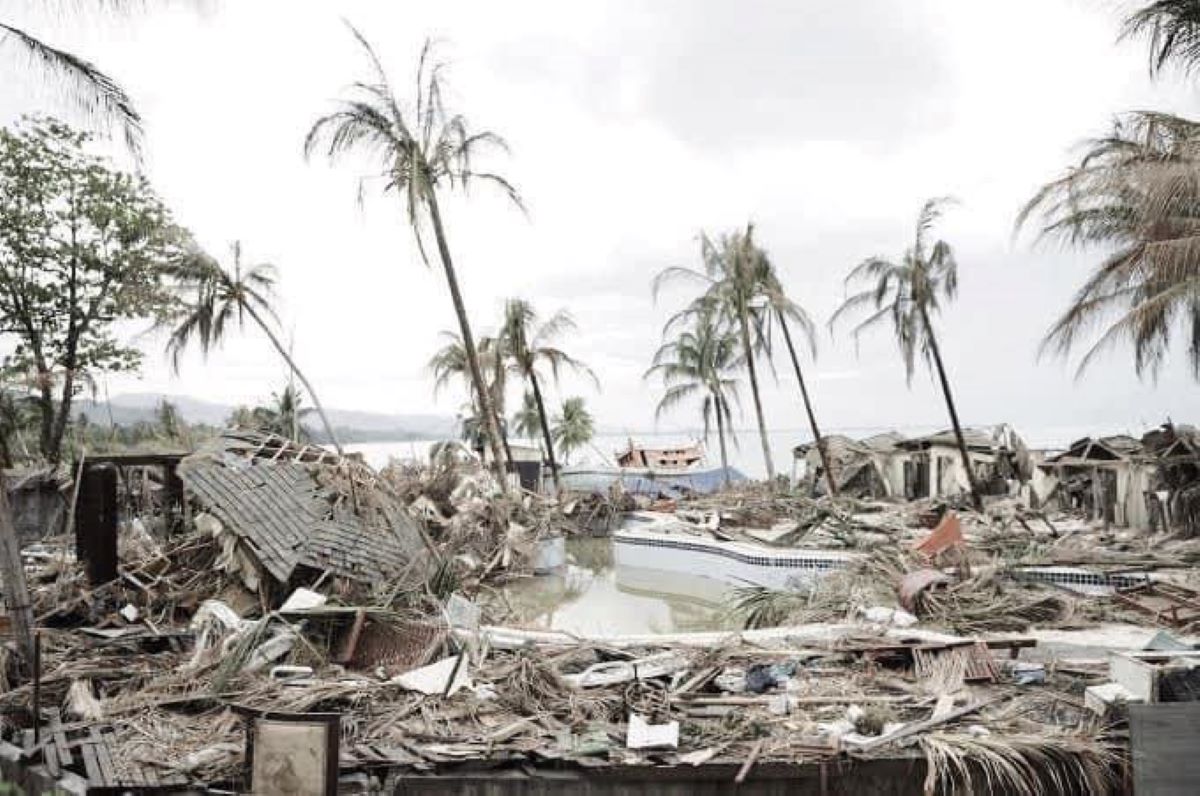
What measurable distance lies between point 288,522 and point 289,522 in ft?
0.06

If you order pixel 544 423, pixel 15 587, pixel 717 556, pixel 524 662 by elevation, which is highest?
pixel 544 423

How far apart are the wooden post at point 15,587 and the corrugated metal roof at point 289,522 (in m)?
2.91

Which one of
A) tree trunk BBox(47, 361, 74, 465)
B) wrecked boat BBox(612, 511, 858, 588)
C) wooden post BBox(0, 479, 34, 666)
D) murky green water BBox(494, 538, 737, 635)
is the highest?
tree trunk BBox(47, 361, 74, 465)

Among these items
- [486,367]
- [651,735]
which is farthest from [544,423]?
[651,735]

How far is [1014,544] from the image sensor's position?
15203 mm

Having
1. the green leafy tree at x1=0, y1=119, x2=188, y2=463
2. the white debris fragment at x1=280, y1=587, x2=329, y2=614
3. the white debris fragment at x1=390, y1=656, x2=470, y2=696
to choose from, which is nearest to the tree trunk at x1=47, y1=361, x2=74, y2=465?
the green leafy tree at x1=0, y1=119, x2=188, y2=463

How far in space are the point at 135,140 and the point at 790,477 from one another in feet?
90.9

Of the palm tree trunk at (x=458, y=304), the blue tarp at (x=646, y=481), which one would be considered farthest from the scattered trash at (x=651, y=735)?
the blue tarp at (x=646, y=481)

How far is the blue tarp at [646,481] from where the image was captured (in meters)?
31.4

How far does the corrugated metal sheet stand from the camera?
11.1m

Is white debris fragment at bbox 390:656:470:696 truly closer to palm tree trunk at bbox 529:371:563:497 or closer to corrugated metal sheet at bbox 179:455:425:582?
corrugated metal sheet at bbox 179:455:425:582

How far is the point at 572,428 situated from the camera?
48500mm

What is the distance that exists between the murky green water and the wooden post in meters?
6.05

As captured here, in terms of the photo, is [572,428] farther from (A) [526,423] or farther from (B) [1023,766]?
(B) [1023,766]
